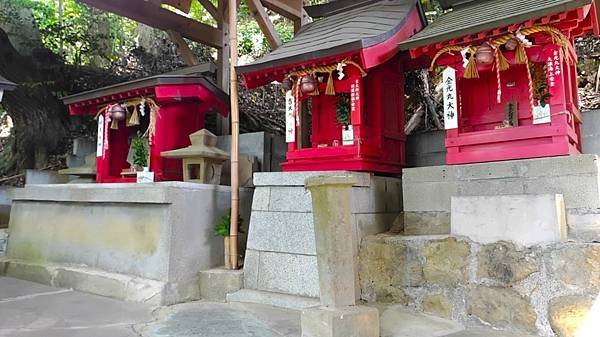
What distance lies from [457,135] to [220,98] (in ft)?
15.2

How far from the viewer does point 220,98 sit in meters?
8.39

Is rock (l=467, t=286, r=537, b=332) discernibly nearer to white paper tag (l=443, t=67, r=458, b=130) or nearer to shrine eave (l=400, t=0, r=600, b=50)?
white paper tag (l=443, t=67, r=458, b=130)

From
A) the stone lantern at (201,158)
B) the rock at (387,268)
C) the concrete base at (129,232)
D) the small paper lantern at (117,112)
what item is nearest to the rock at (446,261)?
the rock at (387,268)

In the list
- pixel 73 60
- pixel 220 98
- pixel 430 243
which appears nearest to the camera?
pixel 430 243

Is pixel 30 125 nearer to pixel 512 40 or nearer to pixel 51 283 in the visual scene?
pixel 51 283

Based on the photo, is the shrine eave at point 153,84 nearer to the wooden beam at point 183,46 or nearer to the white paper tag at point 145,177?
the white paper tag at point 145,177

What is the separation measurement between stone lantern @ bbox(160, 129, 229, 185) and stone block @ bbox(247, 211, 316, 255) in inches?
58.7

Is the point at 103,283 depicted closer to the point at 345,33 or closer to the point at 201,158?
the point at 201,158

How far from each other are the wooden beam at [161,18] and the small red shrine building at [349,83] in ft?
9.76

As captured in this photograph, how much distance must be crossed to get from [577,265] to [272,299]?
10.8 ft

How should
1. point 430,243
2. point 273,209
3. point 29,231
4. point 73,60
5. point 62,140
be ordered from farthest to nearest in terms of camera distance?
1. point 73,60
2. point 62,140
3. point 29,231
4. point 273,209
5. point 430,243

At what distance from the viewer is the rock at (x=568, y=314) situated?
3.91 m

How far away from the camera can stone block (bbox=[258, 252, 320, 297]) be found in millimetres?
5359

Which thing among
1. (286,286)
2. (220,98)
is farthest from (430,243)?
(220,98)
